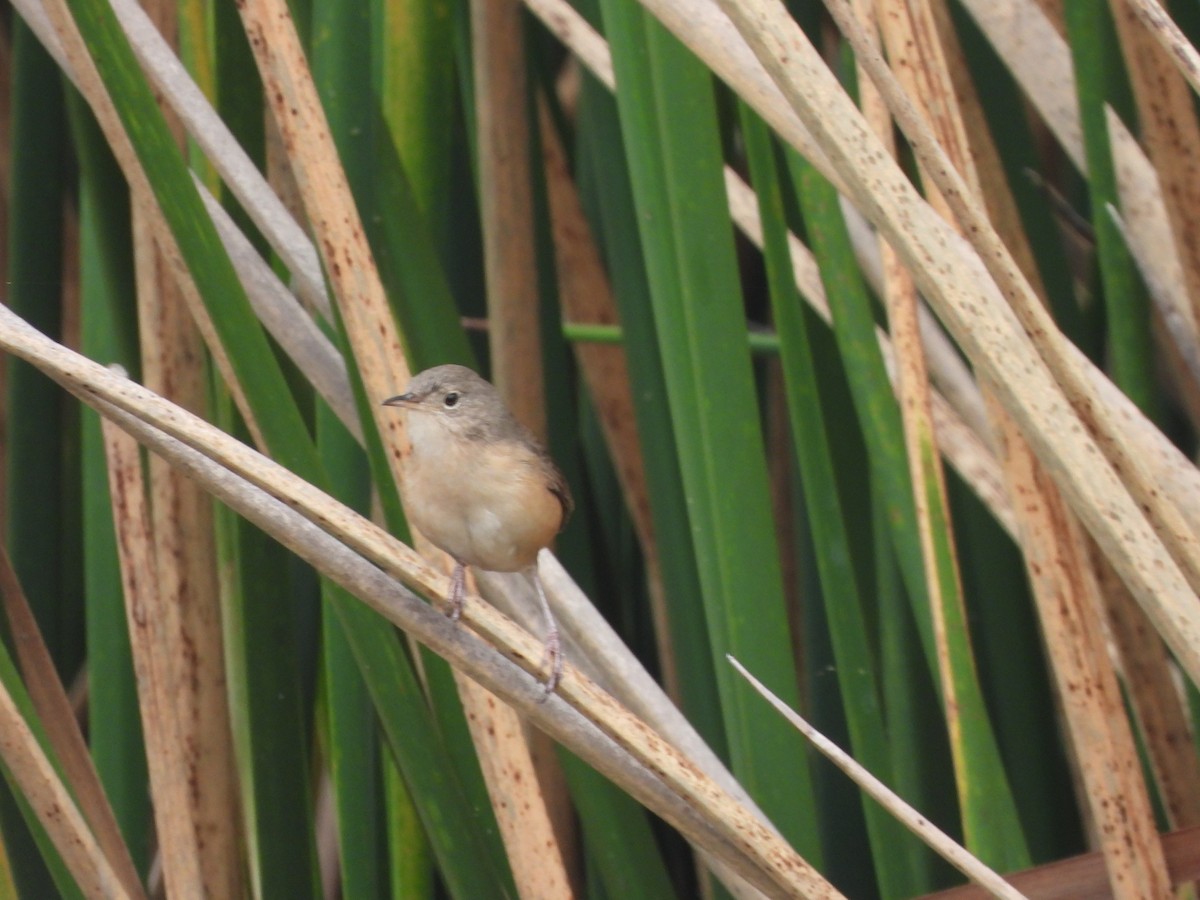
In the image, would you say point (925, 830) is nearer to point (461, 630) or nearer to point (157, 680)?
point (461, 630)

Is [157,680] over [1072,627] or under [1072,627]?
over

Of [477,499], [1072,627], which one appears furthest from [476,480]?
[1072,627]

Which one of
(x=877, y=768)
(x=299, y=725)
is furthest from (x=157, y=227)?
(x=877, y=768)

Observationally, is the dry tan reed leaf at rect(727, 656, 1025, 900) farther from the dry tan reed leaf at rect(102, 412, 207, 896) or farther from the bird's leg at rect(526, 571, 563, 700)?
the dry tan reed leaf at rect(102, 412, 207, 896)

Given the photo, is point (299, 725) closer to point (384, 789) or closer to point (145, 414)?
point (384, 789)

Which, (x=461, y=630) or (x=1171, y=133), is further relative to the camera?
(x=1171, y=133)

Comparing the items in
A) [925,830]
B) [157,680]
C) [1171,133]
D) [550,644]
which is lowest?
[925,830]

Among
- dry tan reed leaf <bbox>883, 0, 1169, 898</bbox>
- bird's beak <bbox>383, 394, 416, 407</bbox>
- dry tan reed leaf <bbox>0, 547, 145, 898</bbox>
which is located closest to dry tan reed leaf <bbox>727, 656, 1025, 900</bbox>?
dry tan reed leaf <bbox>883, 0, 1169, 898</bbox>

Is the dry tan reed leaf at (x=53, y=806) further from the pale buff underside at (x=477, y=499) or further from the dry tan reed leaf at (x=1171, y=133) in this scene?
the dry tan reed leaf at (x=1171, y=133)
